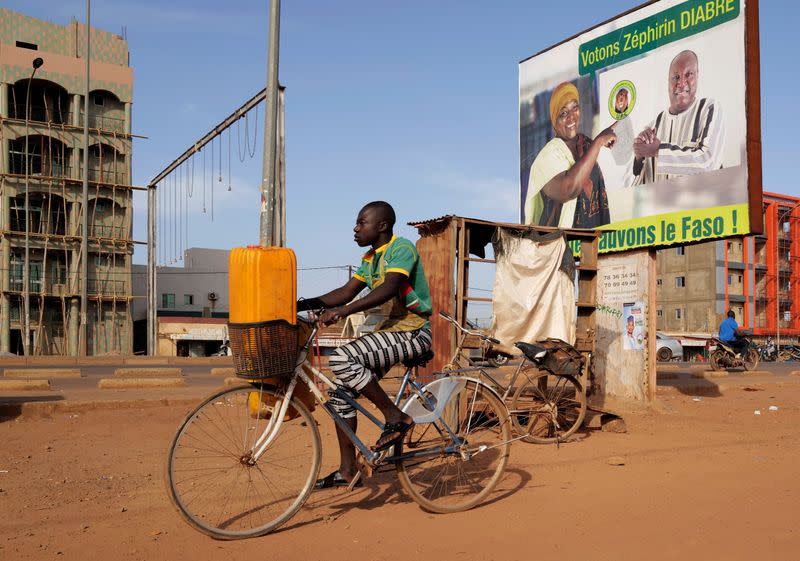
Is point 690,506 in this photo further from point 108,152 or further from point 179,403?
point 108,152

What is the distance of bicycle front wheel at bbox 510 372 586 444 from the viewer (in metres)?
7.49

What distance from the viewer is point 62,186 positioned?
4069cm

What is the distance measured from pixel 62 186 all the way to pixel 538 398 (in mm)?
39438

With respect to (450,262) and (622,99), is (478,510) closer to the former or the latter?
(450,262)

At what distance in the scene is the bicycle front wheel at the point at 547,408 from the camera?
7488 mm

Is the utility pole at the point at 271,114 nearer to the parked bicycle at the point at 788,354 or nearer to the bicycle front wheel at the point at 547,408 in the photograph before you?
the bicycle front wheel at the point at 547,408

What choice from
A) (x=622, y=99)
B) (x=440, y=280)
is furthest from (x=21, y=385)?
(x=622, y=99)

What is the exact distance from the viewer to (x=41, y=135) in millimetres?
40500

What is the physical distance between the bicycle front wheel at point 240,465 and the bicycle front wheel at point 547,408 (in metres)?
3.24

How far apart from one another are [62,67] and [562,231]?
133 ft

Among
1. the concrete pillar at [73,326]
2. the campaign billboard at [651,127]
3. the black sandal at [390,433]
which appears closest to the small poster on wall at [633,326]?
the campaign billboard at [651,127]

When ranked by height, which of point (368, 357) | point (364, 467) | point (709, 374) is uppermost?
point (368, 357)

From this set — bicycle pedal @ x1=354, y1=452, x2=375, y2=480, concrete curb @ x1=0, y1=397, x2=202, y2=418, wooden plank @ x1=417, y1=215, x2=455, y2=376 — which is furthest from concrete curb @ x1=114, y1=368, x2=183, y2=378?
bicycle pedal @ x1=354, y1=452, x2=375, y2=480

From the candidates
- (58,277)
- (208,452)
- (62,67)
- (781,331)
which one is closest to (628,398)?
(208,452)
